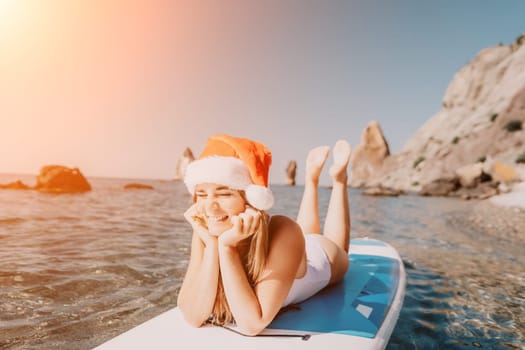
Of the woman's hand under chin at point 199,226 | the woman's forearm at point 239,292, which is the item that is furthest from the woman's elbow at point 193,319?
the woman's hand under chin at point 199,226

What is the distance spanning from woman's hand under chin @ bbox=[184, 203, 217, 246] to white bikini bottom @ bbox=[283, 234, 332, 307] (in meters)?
0.96

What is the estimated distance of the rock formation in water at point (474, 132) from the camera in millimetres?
30359

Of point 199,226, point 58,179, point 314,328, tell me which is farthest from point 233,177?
point 58,179

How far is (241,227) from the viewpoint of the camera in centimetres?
180

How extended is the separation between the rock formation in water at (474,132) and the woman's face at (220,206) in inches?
1076

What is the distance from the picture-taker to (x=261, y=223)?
190cm

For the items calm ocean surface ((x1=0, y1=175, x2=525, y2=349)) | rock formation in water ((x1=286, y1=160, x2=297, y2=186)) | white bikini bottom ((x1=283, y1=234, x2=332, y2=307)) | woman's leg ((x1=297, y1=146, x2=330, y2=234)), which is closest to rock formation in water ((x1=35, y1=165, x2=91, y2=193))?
calm ocean surface ((x1=0, y1=175, x2=525, y2=349))

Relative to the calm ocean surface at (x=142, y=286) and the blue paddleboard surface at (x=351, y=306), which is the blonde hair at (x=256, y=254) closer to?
the blue paddleboard surface at (x=351, y=306)

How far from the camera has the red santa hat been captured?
1.89 meters

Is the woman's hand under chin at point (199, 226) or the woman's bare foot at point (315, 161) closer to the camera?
the woman's hand under chin at point (199, 226)

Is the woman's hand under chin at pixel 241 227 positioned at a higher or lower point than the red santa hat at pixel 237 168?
lower

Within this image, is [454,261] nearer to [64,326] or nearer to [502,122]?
[64,326]

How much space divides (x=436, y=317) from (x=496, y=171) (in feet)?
96.3

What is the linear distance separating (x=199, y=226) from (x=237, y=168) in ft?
1.48
